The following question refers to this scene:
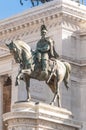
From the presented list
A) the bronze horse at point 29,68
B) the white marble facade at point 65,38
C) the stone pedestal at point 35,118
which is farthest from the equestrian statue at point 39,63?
the white marble facade at point 65,38

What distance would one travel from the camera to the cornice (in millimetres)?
60344

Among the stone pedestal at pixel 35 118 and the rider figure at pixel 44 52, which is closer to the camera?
the stone pedestal at pixel 35 118

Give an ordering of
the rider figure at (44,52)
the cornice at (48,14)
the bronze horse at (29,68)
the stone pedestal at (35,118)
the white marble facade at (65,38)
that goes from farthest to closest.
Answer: the cornice at (48,14) < the white marble facade at (65,38) < the rider figure at (44,52) < the bronze horse at (29,68) < the stone pedestal at (35,118)

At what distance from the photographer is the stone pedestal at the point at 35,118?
35000mm

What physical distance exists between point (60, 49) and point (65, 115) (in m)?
23.6

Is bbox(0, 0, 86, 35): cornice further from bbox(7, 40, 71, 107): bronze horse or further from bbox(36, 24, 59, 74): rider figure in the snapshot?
bbox(7, 40, 71, 107): bronze horse

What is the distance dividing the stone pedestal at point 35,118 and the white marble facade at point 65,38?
73.9 feet

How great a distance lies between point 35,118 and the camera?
115ft

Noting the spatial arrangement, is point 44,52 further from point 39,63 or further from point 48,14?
point 48,14

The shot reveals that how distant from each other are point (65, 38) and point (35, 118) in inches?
1029

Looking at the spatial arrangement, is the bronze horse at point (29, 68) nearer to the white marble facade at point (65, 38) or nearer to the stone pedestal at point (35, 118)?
the stone pedestal at point (35, 118)

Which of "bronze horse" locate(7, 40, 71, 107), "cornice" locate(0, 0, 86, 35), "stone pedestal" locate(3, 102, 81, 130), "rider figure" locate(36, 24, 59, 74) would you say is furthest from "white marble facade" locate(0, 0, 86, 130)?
"stone pedestal" locate(3, 102, 81, 130)

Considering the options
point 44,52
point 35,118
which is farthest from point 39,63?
point 35,118

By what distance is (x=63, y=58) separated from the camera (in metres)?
59.3
